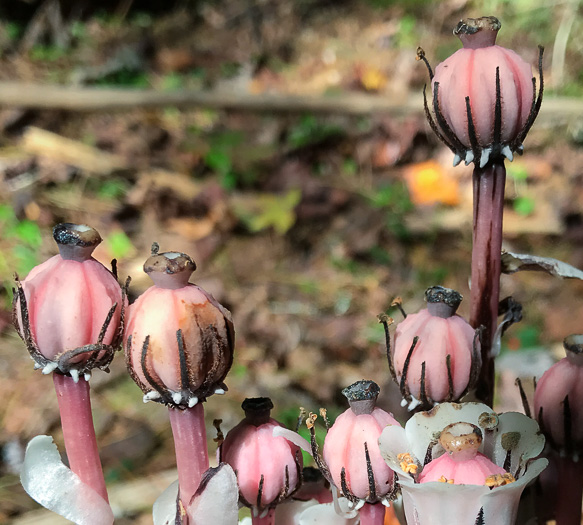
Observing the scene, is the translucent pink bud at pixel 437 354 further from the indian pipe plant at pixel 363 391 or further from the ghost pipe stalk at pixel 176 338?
the ghost pipe stalk at pixel 176 338

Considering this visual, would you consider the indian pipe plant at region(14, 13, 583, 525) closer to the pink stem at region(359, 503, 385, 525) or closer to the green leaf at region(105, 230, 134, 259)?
the pink stem at region(359, 503, 385, 525)

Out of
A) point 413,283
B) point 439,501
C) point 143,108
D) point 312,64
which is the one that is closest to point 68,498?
point 439,501

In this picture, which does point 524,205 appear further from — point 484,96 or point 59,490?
point 59,490

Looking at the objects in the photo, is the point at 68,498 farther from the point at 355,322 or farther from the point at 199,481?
the point at 355,322

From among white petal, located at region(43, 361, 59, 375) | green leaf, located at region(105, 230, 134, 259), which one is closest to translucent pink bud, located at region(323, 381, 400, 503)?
white petal, located at region(43, 361, 59, 375)

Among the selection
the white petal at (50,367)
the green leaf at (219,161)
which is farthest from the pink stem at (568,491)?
the green leaf at (219,161)

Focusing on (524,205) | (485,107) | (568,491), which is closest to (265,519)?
(568,491)
